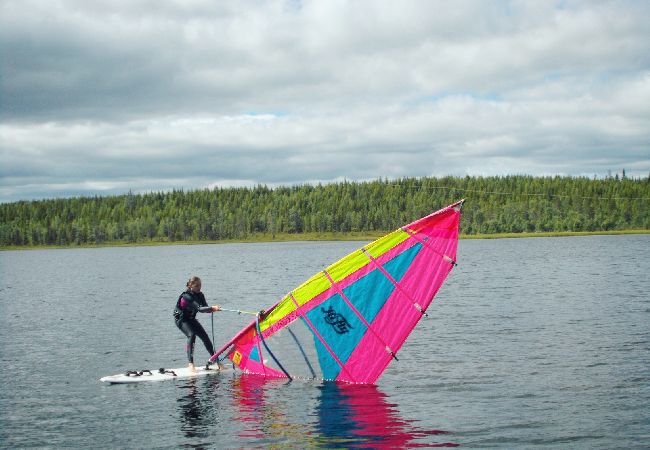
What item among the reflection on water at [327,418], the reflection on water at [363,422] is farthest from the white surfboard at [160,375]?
the reflection on water at [363,422]

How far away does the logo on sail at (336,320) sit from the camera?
18.3m

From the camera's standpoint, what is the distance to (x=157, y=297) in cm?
5116

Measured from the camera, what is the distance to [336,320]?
18359 mm

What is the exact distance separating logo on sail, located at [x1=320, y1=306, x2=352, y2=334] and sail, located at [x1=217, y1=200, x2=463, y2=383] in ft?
0.08

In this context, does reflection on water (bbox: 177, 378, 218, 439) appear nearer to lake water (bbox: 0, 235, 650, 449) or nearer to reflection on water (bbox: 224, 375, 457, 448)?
lake water (bbox: 0, 235, 650, 449)

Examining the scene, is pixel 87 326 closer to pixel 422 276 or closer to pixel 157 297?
pixel 157 297

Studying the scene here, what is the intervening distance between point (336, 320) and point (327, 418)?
2.69 metres

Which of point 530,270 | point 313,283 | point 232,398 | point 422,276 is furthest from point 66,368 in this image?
point 530,270

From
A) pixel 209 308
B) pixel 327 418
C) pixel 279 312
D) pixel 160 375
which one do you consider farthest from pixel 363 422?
pixel 160 375

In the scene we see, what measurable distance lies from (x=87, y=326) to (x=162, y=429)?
21846 mm

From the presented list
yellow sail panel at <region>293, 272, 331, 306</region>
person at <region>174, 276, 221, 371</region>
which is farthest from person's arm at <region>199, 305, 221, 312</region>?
yellow sail panel at <region>293, 272, 331, 306</region>

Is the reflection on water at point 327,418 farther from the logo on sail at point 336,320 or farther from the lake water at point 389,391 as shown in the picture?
the logo on sail at point 336,320

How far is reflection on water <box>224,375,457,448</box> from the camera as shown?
1476cm

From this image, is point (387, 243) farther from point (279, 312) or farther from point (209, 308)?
point (209, 308)
